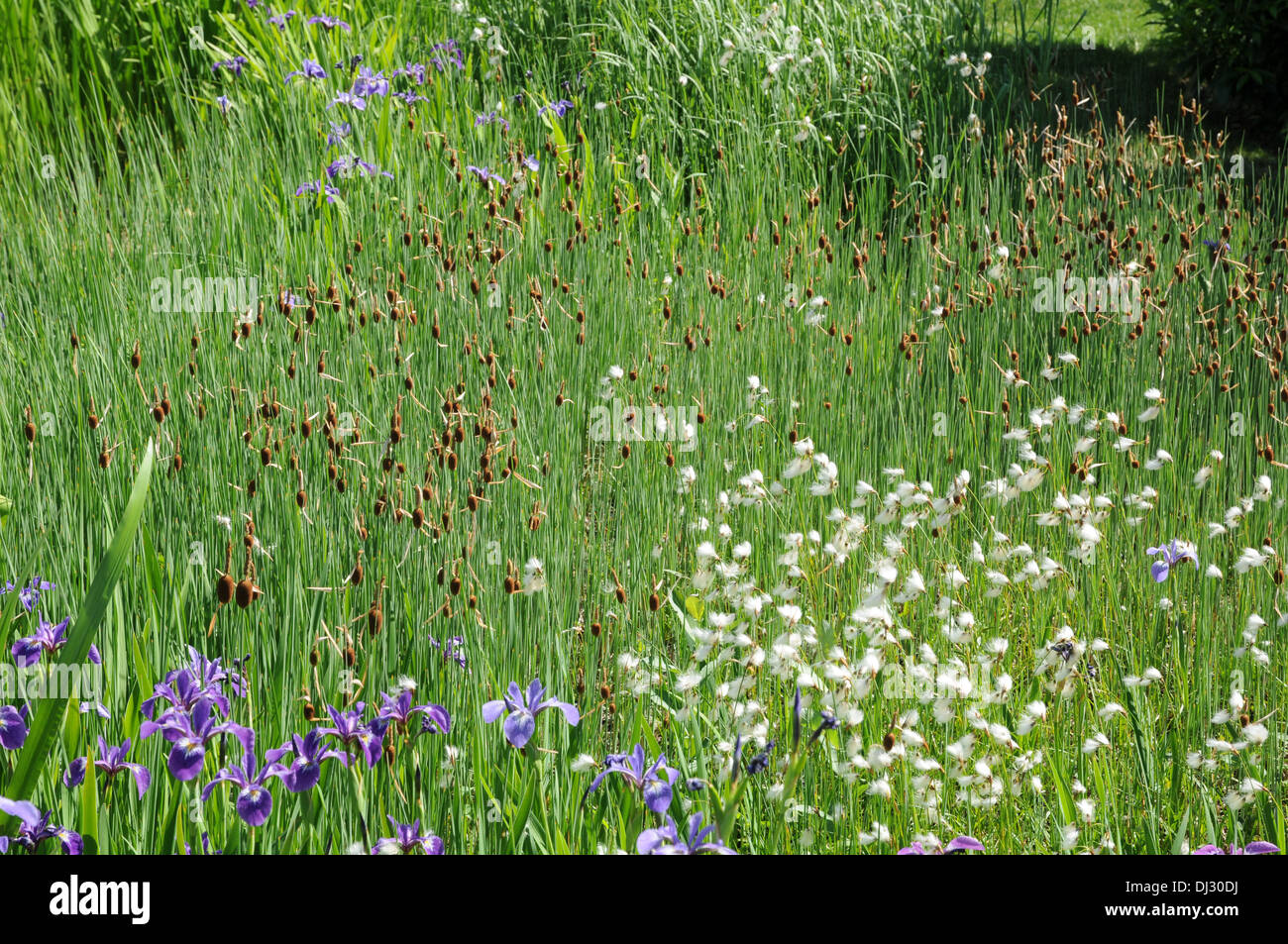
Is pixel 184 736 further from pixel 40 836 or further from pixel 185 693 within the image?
pixel 40 836

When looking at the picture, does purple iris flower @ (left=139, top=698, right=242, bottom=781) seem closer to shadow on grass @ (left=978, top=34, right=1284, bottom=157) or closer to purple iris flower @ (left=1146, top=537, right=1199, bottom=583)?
purple iris flower @ (left=1146, top=537, right=1199, bottom=583)

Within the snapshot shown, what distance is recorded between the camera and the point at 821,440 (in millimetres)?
3479

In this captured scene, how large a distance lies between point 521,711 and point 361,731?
9.4 inches

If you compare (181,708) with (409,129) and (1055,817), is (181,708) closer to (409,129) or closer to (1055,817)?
(1055,817)

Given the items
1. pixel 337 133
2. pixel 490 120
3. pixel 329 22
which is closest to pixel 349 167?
pixel 337 133

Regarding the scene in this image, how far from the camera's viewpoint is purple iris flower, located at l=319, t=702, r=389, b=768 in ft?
4.90

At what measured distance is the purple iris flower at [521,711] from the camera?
156 cm

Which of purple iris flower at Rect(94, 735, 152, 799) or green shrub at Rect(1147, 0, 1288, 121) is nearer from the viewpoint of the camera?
purple iris flower at Rect(94, 735, 152, 799)

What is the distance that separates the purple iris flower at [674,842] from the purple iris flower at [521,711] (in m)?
0.25

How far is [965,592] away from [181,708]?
2062 millimetres

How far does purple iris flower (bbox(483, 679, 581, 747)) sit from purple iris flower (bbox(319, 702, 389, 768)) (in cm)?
15

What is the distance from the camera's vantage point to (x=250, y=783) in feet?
4.85

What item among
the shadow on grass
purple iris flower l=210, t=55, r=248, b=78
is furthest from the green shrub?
purple iris flower l=210, t=55, r=248, b=78

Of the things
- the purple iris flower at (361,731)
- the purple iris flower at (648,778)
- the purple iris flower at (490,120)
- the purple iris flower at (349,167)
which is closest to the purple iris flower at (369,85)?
the purple iris flower at (349,167)
